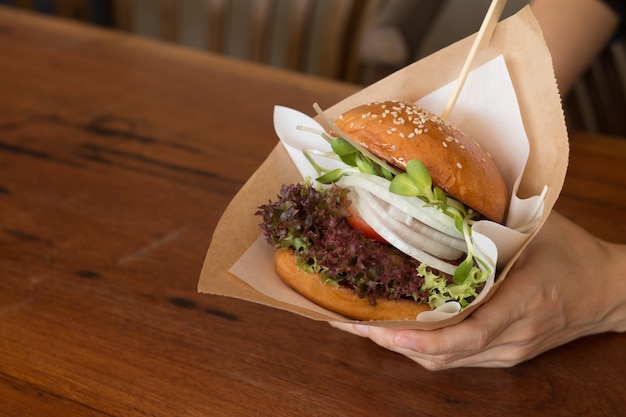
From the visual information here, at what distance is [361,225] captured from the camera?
37.2 inches

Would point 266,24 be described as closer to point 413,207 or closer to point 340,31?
point 340,31

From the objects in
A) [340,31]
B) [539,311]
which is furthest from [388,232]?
[340,31]

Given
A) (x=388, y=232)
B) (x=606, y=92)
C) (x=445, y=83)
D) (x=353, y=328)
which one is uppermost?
(x=445, y=83)

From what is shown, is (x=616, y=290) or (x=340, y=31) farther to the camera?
(x=340, y=31)

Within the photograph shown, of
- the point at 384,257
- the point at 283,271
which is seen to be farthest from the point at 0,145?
the point at 384,257

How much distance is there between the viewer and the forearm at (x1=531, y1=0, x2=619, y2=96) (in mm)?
1592

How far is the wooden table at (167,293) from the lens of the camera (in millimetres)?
866

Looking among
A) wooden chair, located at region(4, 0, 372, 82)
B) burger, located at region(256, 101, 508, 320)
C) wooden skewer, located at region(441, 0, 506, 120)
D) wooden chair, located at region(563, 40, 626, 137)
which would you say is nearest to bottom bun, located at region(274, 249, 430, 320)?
burger, located at region(256, 101, 508, 320)

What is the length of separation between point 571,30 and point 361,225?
94 cm

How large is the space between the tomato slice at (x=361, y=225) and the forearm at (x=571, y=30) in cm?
86

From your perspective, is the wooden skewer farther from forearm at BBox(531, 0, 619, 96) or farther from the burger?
forearm at BBox(531, 0, 619, 96)

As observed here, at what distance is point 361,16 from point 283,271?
2095mm

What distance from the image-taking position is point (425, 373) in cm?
93

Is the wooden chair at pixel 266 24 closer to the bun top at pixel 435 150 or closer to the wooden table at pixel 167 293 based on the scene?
the wooden table at pixel 167 293
